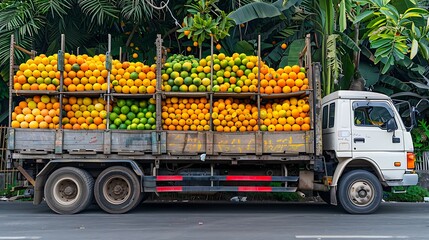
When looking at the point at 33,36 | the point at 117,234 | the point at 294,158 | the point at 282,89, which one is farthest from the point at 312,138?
the point at 33,36

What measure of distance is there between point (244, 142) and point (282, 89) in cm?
137

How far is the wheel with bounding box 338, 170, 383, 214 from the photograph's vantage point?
8836mm

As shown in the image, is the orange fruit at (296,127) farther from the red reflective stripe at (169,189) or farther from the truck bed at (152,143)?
the red reflective stripe at (169,189)

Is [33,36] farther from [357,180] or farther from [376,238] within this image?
[376,238]

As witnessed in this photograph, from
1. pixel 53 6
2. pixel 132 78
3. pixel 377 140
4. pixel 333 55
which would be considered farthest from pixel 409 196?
pixel 53 6

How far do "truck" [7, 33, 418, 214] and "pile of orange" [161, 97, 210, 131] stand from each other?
0.12m

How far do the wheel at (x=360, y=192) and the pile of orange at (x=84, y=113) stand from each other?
205 inches

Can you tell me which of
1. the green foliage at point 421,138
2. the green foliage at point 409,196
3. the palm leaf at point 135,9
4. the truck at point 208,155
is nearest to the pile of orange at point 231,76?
the truck at point 208,155

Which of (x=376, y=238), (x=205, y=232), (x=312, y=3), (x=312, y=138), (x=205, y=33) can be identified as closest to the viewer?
(x=376, y=238)

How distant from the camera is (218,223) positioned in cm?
780

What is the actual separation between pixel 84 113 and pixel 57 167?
1277mm

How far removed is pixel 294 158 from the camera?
28.9 feet

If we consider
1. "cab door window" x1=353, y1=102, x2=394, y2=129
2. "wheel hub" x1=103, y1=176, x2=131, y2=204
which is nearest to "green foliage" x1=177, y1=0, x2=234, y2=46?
"cab door window" x1=353, y1=102, x2=394, y2=129

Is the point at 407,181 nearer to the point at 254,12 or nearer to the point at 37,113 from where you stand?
the point at 254,12
